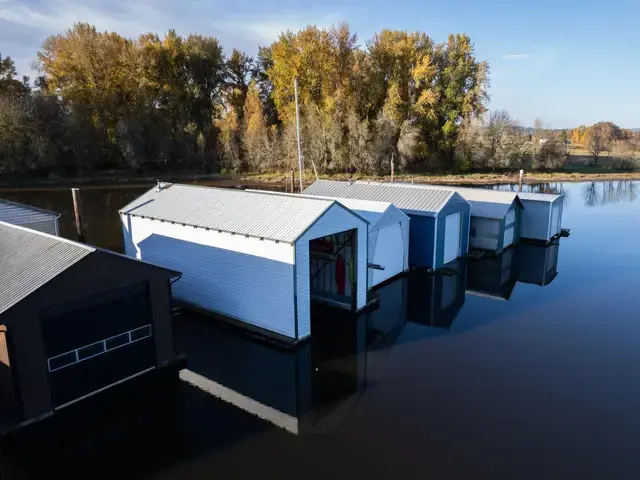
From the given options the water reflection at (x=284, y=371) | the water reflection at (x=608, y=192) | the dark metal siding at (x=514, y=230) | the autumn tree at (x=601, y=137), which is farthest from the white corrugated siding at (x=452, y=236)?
the autumn tree at (x=601, y=137)

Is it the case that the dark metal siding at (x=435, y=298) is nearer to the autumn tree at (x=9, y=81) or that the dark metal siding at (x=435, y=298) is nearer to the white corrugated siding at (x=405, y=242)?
the white corrugated siding at (x=405, y=242)

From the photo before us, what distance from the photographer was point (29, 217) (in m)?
14.2

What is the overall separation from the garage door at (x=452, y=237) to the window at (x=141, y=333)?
1189cm

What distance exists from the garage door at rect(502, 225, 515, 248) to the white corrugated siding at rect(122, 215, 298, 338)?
12919 millimetres

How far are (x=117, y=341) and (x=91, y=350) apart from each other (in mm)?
466

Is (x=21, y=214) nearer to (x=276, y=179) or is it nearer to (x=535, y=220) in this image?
(x=535, y=220)

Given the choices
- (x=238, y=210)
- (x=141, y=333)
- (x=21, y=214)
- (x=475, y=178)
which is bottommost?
(x=141, y=333)

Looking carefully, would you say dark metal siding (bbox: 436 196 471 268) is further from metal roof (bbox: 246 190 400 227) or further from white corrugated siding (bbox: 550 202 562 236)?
white corrugated siding (bbox: 550 202 562 236)

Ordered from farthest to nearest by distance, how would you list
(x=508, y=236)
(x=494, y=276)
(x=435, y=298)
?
(x=508, y=236)
(x=494, y=276)
(x=435, y=298)

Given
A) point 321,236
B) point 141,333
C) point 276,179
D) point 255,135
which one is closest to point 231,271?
point 321,236

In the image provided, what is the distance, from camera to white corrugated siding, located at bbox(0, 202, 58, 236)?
1385cm

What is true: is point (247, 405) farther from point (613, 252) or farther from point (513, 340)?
point (613, 252)

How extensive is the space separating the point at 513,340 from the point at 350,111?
121ft

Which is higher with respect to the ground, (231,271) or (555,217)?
(231,271)
